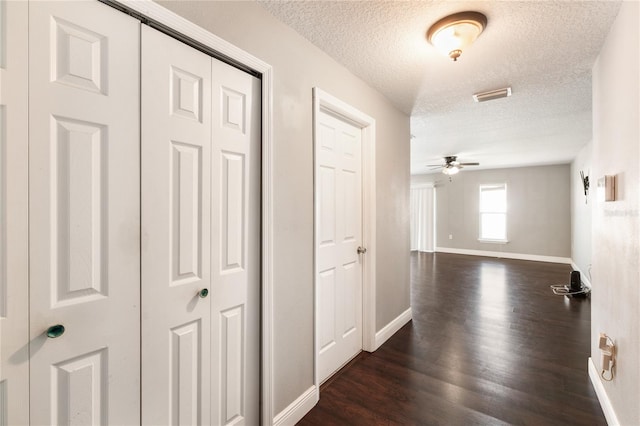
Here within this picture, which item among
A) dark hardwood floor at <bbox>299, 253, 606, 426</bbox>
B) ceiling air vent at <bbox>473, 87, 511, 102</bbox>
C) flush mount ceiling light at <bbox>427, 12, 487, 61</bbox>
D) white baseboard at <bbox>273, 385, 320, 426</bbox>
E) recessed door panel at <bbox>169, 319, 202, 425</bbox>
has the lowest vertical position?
dark hardwood floor at <bbox>299, 253, 606, 426</bbox>

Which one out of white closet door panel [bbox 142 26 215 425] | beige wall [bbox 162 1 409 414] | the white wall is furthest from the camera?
the white wall

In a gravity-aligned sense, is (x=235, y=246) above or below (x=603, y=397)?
above

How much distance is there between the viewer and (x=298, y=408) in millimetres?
1798

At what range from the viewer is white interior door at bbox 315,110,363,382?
221 cm

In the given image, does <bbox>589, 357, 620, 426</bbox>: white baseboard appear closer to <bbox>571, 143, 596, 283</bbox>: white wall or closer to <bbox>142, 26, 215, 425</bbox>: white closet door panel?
<bbox>142, 26, 215, 425</bbox>: white closet door panel

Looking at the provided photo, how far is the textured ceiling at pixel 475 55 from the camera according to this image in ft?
5.20

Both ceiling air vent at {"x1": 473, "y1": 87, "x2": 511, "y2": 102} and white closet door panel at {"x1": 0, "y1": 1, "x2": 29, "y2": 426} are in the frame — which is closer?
white closet door panel at {"x1": 0, "y1": 1, "x2": 29, "y2": 426}

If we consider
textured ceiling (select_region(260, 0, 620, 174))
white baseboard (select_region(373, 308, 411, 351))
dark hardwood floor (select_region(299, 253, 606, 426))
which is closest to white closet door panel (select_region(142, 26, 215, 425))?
textured ceiling (select_region(260, 0, 620, 174))

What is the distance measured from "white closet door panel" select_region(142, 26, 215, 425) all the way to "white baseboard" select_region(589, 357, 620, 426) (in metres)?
2.30

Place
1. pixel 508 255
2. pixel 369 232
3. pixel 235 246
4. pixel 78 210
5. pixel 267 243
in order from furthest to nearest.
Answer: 1. pixel 508 255
2. pixel 369 232
3. pixel 267 243
4. pixel 235 246
5. pixel 78 210

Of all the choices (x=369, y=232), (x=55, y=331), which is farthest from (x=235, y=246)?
(x=369, y=232)

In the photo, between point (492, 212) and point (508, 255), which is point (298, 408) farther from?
point (492, 212)

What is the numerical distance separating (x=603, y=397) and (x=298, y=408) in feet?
6.68

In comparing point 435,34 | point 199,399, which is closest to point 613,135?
point 435,34
